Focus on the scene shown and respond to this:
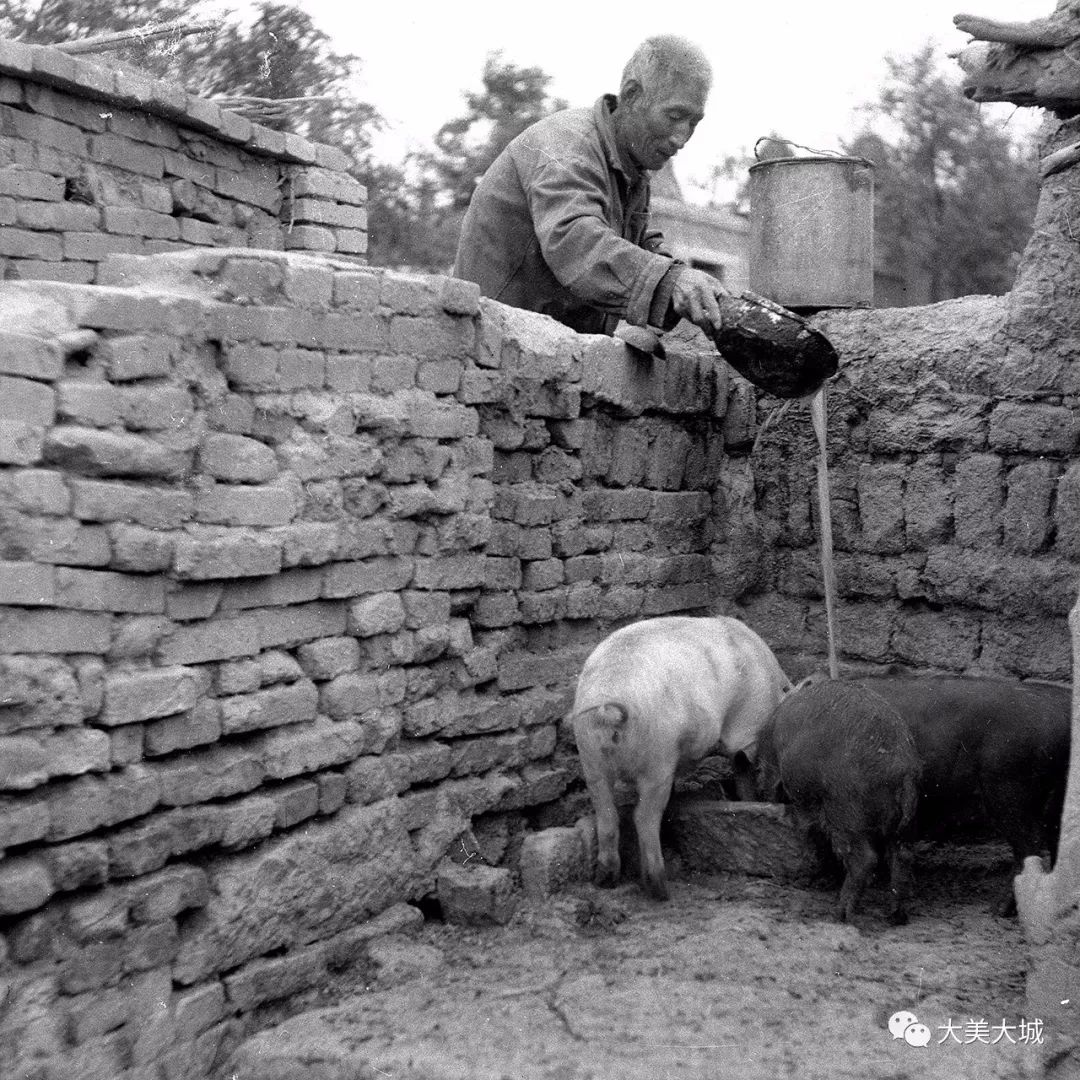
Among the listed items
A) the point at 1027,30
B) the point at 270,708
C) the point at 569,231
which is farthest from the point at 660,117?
the point at 270,708

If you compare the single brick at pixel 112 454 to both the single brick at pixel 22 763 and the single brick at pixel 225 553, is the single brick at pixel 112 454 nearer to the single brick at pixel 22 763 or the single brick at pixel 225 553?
the single brick at pixel 225 553

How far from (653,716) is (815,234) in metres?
2.60

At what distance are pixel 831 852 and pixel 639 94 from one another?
304 cm

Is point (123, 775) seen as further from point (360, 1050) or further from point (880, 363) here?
point (880, 363)

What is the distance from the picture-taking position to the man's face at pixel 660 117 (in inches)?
228

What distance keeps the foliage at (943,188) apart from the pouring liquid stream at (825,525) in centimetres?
1365

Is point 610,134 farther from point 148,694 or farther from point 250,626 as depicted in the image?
point 148,694

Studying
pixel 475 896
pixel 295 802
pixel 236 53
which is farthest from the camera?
pixel 236 53

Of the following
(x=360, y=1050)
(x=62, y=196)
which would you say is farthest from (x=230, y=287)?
(x=62, y=196)

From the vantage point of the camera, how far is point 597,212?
5672mm

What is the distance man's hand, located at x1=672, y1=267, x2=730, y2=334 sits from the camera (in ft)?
17.5

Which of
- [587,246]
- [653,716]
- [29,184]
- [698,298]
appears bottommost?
[653,716]

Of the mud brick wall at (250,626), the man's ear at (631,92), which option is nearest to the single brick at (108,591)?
the mud brick wall at (250,626)

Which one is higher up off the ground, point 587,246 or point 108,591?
point 587,246
